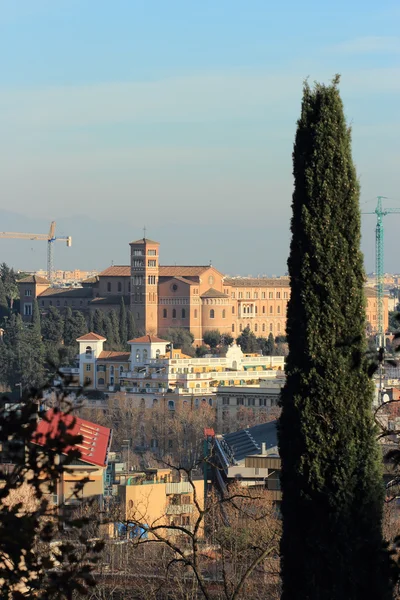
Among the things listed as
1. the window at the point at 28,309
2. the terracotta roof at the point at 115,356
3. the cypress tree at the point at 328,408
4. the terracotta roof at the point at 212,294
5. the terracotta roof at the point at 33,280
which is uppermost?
the terracotta roof at the point at 33,280

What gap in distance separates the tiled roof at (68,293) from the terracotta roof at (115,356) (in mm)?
23123

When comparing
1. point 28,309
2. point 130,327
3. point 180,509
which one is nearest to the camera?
point 180,509

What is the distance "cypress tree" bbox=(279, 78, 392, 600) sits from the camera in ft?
25.5

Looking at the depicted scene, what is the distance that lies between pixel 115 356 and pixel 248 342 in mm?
17666

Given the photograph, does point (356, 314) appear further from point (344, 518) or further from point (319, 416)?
point (344, 518)

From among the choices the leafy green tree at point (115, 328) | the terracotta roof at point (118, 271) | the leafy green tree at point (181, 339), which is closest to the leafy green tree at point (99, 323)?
the leafy green tree at point (115, 328)

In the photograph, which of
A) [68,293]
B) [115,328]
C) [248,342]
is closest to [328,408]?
[115,328]

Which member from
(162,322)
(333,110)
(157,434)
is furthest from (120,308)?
(333,110)

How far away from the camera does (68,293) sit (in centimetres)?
9956

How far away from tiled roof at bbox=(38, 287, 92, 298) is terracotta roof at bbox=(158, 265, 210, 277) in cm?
558

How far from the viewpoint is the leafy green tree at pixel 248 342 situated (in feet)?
294

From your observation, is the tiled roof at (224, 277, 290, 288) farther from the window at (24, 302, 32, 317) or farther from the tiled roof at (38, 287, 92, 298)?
the window at (24, 302, 32, 317)

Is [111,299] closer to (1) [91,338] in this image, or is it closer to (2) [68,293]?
(2) [68,293]

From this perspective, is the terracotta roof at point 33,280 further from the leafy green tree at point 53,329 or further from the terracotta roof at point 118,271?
the leafy green tree at point 53,329
